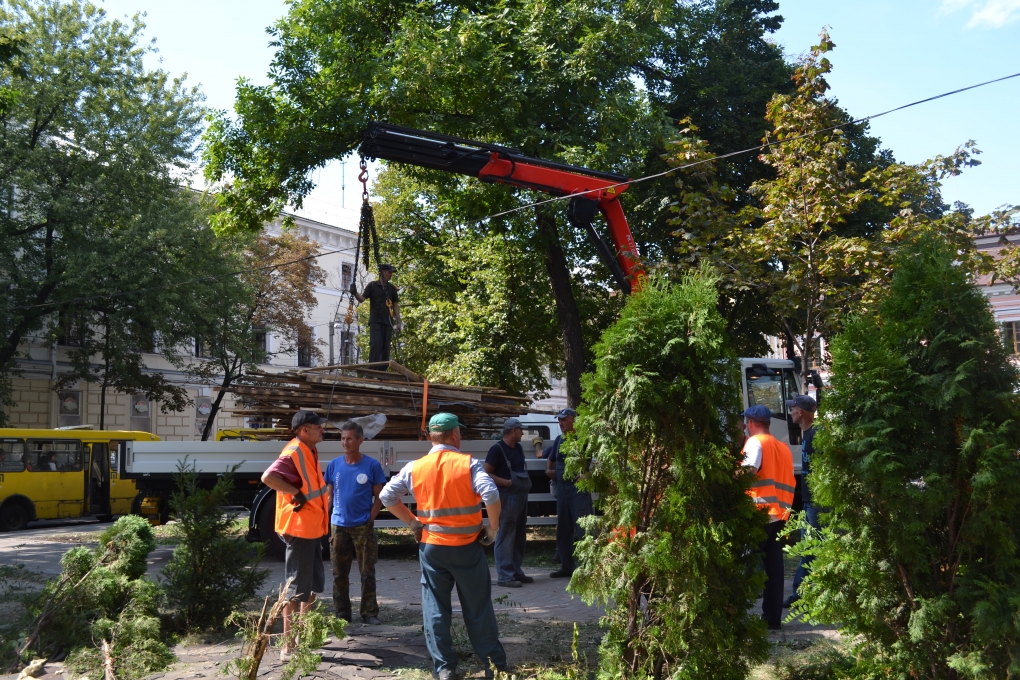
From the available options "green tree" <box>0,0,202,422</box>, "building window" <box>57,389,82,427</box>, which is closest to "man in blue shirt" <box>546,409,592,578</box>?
"green tree" <box>0,0,202,422</box>

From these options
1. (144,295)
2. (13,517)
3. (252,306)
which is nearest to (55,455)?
(13,517)

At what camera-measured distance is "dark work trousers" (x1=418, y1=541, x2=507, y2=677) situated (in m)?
5.83

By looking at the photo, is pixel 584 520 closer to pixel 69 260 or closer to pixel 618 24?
pixel 618 24

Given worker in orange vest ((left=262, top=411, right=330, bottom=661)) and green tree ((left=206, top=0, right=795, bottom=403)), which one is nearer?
worker in orange vest ((left=262, top=411, right=330, bottom=661))

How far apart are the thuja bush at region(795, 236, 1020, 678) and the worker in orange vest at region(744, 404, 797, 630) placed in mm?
2130

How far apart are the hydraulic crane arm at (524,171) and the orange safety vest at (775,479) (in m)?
5.11

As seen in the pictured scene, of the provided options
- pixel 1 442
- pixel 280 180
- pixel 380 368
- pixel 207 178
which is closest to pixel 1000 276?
pixel 380 368

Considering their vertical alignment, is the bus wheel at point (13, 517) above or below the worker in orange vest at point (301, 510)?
below

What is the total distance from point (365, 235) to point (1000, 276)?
34.3 feet

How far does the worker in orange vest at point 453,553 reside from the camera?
19.1 ft

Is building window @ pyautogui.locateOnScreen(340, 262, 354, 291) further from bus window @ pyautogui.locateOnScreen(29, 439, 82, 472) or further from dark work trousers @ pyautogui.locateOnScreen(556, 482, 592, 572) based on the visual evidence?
dark work trousers @ pyautogui.locateOnScreen(556, 482, 592, 572)

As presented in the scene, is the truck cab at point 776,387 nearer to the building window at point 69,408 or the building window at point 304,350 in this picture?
the building window at point 304,350

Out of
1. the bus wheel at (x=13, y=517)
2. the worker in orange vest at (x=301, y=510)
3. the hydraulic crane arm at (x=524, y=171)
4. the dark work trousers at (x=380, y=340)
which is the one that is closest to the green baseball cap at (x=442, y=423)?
the worker in orange vest at (x=301, y=510)

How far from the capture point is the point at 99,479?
23.8m
